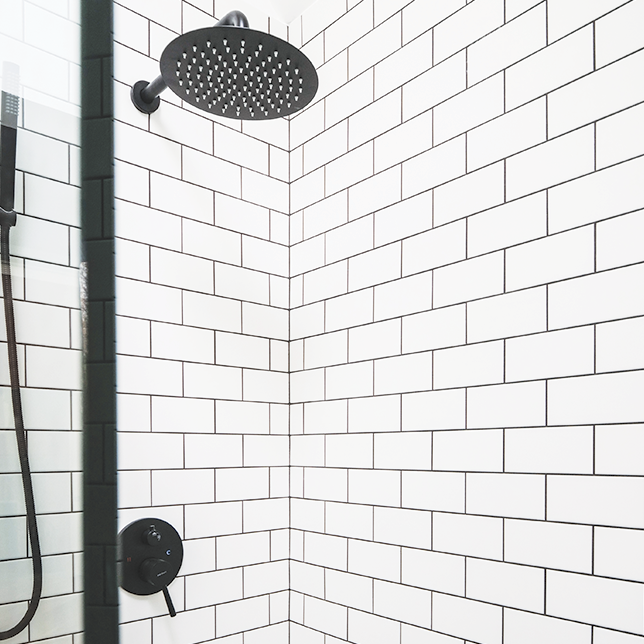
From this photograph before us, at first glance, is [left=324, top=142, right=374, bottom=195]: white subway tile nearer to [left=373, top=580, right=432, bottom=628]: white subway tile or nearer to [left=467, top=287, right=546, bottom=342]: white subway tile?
[left=467, top=287, right=546, bottom=342]: white subway tile

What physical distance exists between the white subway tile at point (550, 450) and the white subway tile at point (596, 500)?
2 centimetres

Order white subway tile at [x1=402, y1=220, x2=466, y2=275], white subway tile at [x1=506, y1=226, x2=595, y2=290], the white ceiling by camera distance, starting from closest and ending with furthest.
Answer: white subway tile at [x1=506, y1=226, x2=595, y2=290]
white subway tile at [x1=402, y1=220, x2=466, y2=275]
the white ceiling

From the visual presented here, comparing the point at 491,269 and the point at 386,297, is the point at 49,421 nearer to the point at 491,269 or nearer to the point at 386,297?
the point at 491,269

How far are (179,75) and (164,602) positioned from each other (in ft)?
3.58

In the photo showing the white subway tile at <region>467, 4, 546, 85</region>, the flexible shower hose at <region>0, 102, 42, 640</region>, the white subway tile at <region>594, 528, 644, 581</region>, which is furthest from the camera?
the white subway tile at <region>467, 4, 546, 85</region>

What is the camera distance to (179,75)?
1.13 meters

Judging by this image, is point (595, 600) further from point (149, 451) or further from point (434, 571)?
point (149, 451)

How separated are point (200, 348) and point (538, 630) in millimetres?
917

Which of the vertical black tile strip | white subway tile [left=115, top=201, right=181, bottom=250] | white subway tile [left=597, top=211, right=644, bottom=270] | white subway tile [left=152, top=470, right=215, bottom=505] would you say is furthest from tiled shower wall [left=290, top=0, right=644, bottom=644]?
the vertical black tile strip

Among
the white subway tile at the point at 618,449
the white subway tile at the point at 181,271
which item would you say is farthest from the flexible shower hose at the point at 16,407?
the white subway tile at the point at 181,271

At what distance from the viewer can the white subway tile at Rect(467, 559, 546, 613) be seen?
1131 millimetres

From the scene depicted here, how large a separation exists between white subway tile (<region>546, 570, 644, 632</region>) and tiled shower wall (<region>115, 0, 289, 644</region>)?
0.75 metres

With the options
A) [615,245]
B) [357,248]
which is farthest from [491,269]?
[357,248]

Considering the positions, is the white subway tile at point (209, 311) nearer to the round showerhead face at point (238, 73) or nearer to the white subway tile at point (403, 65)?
the round showerhead face at point (238, 73)
